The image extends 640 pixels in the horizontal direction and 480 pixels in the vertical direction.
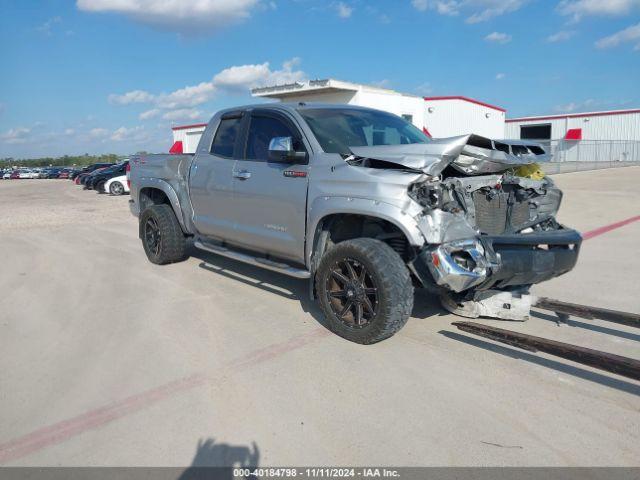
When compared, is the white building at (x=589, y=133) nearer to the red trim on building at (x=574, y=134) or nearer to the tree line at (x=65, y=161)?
the red trim on building at (x=574, y=134)

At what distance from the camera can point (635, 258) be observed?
7.07 meters

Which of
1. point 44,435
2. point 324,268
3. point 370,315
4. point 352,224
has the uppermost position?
point 352,224

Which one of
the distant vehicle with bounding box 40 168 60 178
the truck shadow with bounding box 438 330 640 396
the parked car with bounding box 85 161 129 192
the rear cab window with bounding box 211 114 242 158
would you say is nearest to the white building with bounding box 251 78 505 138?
the parked car with bounding box 85 161 129 192

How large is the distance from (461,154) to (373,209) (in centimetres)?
92

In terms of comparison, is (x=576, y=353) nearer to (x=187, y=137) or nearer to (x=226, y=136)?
(x=226, y=136)

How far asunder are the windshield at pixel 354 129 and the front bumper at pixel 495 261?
4.39ft

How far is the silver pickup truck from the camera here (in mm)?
3729

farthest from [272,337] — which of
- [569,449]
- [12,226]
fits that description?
[12,226]

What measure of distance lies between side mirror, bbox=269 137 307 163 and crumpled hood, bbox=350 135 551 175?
49cm

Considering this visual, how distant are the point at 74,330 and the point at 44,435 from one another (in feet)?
→ 5.94

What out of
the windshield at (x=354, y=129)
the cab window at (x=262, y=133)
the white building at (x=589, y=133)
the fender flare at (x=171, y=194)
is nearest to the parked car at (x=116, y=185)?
the fender flare at (x=171, y=194)

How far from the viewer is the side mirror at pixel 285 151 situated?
14.6 feet

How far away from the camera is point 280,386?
3.50 m

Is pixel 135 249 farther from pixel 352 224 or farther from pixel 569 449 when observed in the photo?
pixel 569 449
